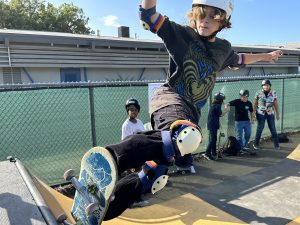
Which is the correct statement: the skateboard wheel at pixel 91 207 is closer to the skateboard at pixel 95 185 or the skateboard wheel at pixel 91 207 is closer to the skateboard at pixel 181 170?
the skateboard at pixel 95 185

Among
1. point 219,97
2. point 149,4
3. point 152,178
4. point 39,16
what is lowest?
point 152,178

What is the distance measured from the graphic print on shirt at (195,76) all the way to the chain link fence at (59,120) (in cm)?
326

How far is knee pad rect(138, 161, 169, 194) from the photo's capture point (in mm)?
2883

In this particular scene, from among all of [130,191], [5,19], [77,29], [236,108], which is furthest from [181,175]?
[77,29]

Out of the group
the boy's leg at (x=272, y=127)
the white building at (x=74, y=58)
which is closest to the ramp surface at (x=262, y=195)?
the boy's leg at (x=272, y=127)

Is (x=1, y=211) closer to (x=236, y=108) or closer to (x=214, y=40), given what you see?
(x=214, y=40)

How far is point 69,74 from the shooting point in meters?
16.2

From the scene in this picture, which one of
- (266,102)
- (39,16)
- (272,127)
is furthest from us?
(39,16)

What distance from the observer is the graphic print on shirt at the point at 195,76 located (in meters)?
2.84

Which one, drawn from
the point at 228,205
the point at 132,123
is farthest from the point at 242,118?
the point at 228,205

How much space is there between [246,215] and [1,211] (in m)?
3.30

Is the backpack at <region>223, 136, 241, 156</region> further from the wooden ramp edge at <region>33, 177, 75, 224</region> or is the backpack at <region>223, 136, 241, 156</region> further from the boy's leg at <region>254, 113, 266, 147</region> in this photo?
the wooden ramp edge at <region>33, 177, 75, 224</region>

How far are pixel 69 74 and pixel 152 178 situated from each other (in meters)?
14.1

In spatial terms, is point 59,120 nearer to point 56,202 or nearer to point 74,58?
point 56,202
